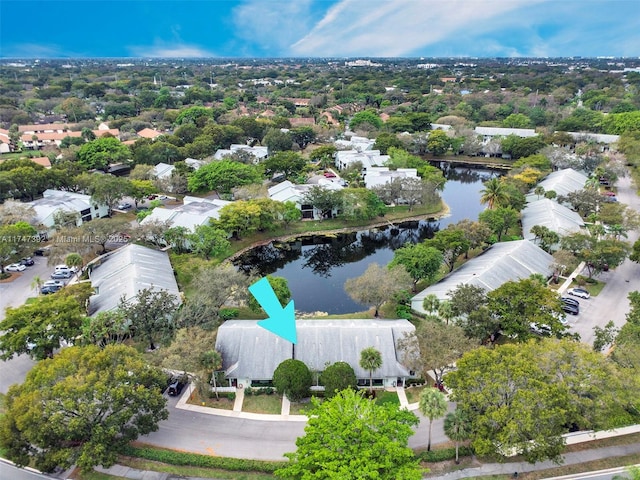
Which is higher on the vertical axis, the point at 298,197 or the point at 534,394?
the point at 298,197

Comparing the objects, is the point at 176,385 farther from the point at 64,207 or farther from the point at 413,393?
the point at 64,207

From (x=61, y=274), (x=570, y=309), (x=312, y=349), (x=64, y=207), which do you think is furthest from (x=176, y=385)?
(x=64, y=207)

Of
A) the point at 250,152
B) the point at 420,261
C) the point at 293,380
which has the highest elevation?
the point at 250,152

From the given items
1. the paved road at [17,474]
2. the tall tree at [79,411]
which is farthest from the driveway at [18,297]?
the tall tree at [79,411]

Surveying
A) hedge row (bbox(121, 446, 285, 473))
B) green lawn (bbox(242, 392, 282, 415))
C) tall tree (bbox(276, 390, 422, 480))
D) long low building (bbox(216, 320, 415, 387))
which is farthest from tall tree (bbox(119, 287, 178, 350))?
tall tree (bbox(276, 390, 422, 480))

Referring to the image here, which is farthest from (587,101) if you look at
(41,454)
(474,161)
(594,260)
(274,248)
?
(41,454)

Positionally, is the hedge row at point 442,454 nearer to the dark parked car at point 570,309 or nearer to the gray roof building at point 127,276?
the dark parked car at point 570,309

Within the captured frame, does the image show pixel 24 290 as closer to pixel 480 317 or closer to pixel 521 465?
pixel 480 317
